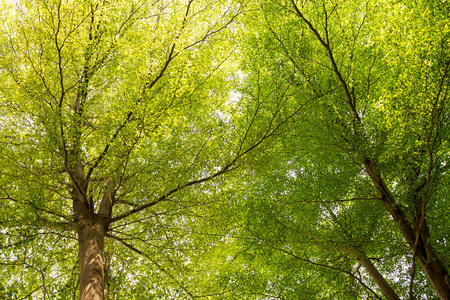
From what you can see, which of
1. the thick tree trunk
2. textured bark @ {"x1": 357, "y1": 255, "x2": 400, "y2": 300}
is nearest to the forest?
the thick tree trunk

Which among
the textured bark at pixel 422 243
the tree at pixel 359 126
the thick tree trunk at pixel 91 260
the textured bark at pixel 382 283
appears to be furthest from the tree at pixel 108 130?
the textured bark at pixel 382 283

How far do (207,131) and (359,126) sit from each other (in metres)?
2.29

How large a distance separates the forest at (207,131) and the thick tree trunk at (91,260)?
2cm

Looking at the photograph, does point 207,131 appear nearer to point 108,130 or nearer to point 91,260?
point 108,130

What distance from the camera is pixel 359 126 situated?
446cm

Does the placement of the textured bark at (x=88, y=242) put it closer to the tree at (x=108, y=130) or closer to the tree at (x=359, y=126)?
the tree at (x=108, y=130)

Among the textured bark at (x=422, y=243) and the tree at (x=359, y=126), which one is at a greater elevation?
the tree at (x=359, y=126)

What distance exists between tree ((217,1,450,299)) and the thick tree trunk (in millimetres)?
2340

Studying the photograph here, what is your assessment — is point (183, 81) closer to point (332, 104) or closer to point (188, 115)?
point (188, 115)

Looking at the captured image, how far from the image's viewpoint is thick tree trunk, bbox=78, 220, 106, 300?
13.1ft

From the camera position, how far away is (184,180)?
4734 millimetres

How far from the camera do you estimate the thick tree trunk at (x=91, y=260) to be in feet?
13.1

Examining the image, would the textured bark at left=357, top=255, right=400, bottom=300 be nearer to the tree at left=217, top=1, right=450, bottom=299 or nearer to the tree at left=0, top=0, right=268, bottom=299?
the tree at left=217, top=1, right=450, bottom=299

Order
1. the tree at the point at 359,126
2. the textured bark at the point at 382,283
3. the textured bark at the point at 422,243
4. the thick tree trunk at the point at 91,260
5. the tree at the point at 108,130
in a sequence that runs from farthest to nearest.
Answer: the textured bark at the point at 382,283 < the textured bark at the point at 422,243 < the tree at the point at 108,130 < the thick tree trunk at the point at 91,260 < the tree at the point at 359,126
